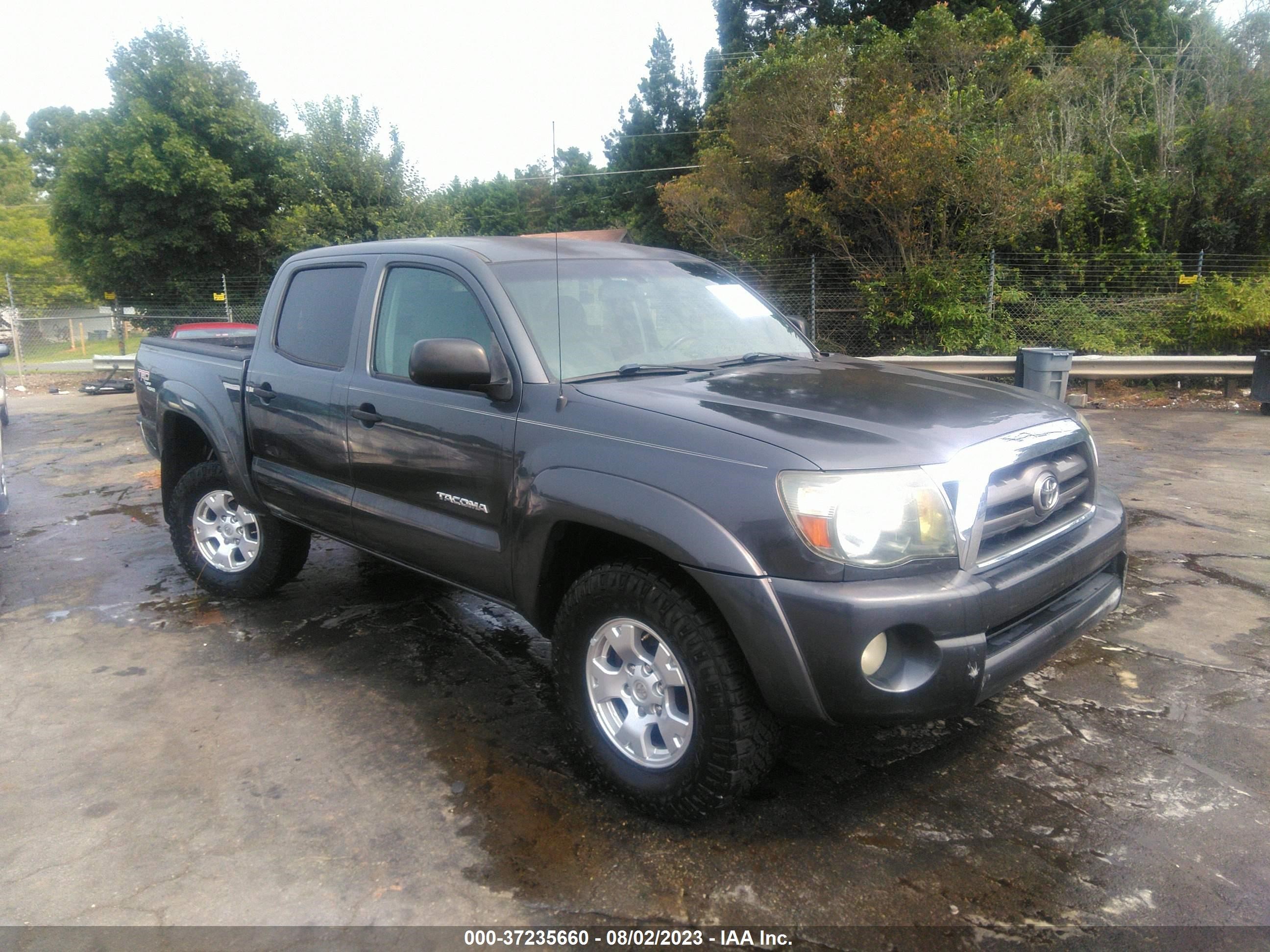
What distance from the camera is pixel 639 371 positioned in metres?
3.50

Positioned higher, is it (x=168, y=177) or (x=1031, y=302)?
(x=168, y=177)

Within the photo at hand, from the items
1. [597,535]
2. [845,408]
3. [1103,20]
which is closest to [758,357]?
[845,408]

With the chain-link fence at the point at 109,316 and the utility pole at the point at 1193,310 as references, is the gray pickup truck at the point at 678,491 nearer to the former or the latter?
the utility pole at the point at 1193,310

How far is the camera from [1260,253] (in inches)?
579

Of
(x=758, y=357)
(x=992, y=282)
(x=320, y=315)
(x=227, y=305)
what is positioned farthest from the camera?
(x=227, y=305)

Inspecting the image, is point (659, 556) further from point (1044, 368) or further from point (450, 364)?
point (1044, 368)

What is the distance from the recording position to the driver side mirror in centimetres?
320

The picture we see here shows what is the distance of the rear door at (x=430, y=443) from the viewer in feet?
11.2

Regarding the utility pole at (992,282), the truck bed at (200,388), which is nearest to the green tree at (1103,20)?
the utility pole at (992,282)

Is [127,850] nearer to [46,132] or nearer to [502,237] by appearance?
[502,237]

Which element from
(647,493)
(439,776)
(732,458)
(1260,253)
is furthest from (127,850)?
(1260,253)

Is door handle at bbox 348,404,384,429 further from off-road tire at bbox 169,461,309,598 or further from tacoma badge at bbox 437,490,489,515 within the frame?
off-road tire at bbox 169,461,309,598

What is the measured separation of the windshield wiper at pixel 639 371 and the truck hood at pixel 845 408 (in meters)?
0.05

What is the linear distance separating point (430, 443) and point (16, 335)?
826 inches
